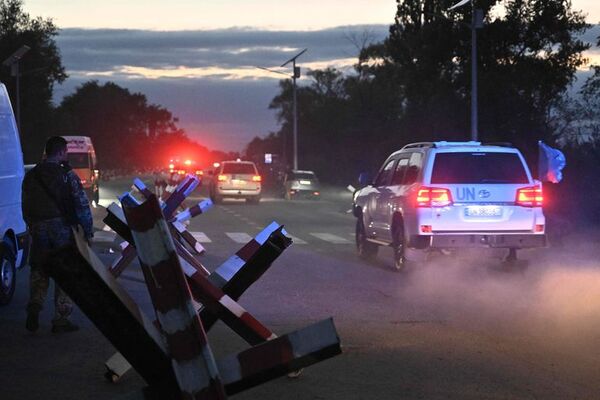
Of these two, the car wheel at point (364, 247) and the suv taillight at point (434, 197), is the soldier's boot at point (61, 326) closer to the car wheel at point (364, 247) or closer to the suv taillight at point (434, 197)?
the suv taillight at point (434, 197)

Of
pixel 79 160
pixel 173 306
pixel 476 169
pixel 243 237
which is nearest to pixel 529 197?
pixel 476 169

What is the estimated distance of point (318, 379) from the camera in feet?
25.3

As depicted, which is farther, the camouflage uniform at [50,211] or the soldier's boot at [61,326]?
the soldier's boot at [61,326]

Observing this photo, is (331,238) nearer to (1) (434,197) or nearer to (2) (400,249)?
(2) (400,249)

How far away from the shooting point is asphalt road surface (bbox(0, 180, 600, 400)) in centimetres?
746

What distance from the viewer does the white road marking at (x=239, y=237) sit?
74.5ft

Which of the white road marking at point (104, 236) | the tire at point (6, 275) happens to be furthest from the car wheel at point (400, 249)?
the white road marking at point (104, 236)

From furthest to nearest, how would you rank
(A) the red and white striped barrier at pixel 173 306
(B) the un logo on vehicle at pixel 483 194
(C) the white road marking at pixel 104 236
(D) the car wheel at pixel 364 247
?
(C) the white road marking at pixel 104 236
(D) the car wheel at pixel 364 247
(B) the un logo on vehicle at pixel 483 194
(A) the red and white striped barrier at pixel 173 306

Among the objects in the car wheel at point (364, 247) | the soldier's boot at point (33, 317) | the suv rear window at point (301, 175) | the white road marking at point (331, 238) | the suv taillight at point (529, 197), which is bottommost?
the suv rear window at point (301, 175)

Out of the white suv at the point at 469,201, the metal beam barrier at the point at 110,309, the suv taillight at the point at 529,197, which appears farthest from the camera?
the suv taillight at the point at 529,197

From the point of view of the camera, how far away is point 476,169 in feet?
51.1

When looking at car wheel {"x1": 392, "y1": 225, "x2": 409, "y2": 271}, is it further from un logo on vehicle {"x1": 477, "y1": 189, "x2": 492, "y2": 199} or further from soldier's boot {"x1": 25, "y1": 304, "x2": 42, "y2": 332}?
soldier's boot {"x1": 25, "y1": 304, "x2": 42, "y2": 332}

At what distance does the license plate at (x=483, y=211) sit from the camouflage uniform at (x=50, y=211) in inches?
273

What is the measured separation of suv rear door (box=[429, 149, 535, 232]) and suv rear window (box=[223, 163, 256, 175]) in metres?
27.9
